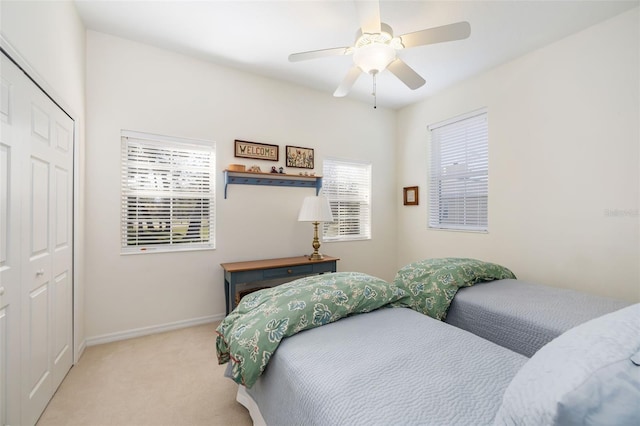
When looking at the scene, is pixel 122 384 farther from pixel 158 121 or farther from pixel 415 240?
pixel 415 240

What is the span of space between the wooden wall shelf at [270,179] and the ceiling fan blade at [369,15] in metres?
1.87

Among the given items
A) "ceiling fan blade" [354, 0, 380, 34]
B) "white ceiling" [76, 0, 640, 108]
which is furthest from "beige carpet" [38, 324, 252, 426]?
"white ceiling" [76, 0, 640, 108]

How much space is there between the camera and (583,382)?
62cm

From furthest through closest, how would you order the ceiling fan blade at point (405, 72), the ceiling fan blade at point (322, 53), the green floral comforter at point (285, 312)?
the ceiling fan blade at point (405, 72) → the ceiling fan blade at point (322, 53) → the green floral comforter at point (285, 312)

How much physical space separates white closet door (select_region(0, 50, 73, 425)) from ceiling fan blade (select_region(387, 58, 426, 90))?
7.52ft

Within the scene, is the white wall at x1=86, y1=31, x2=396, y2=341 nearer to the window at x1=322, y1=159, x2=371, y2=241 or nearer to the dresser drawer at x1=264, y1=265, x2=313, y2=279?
the window at x1=322, y1=159, x2=371, y2=241

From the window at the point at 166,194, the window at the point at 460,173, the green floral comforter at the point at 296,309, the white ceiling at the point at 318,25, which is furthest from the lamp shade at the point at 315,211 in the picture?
the window at the point at 460,173

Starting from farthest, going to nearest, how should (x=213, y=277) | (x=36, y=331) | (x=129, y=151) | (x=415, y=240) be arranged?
(x=415, y=240), (x=213, y=277), (x=129, y=151), (x=36, y=331)

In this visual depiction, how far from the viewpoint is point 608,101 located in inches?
95.9

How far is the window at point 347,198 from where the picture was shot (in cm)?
398

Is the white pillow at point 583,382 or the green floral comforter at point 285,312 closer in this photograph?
the white pillow at point 583,382

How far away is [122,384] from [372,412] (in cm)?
204

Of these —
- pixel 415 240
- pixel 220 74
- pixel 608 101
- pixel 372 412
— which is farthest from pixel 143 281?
pixel 608 101

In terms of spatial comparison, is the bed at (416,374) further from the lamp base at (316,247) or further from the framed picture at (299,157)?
the framed picture at (299,157)
